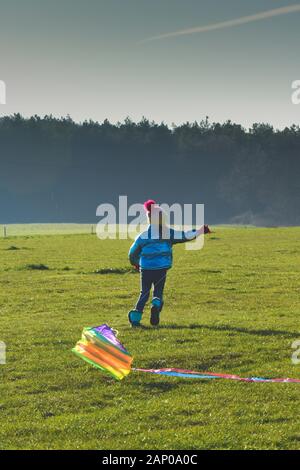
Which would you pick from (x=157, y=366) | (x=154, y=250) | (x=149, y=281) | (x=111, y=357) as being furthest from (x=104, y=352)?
(x=154, y=250)

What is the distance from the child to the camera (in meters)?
14.4

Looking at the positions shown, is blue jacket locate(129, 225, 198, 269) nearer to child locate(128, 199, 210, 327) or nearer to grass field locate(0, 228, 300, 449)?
child locate(128, 199, 210, 327)

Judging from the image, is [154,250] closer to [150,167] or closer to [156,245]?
[156,245]

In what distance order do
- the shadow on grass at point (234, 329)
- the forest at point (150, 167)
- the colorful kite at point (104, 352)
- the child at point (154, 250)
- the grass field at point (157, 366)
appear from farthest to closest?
1. the forest at point (150, 167)
2. the child at point (154, 250)
3. the shadow on grass at point (234, 329)
4. the colorful kite at point (104, 352)
5. the grass field at point (157, 366)

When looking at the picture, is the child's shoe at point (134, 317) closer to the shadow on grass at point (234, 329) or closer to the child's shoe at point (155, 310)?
the child's shoe at point (155, 310)

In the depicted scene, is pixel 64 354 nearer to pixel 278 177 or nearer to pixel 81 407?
pixel 81 407

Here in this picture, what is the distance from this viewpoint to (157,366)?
11.2m

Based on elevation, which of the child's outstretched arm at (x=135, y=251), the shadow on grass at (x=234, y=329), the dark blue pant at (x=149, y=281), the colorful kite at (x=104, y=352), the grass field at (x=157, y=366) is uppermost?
the child's outstretched arm at (x=135, y=251)

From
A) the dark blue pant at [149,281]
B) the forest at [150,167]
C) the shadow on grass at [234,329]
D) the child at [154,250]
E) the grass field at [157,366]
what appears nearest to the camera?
the grass field at [157,366]

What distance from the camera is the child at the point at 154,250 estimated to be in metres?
14.4

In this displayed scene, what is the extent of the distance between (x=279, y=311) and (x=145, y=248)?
13.9 feet

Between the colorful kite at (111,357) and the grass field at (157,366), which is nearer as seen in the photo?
the grass field at (157,366)

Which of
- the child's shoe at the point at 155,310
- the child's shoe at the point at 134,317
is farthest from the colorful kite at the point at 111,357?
the child's shoe at the point at 155,310

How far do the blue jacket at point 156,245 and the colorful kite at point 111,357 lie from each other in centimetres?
184
